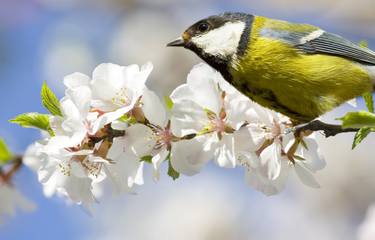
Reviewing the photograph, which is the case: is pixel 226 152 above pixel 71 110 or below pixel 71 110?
below

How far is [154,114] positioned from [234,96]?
319 mm

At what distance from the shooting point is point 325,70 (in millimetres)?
2420

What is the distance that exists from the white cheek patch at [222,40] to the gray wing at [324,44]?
0.31ft

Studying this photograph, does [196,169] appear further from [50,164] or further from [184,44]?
[184,44]

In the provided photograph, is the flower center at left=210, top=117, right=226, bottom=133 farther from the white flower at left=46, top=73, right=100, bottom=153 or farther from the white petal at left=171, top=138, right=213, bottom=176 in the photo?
the white flower at left=46, top=73, right=100, bottom=153

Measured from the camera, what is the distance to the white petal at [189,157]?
199 cm

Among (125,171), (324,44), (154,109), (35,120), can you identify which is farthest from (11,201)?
(324,44)

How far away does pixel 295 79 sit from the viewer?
2.38 metres

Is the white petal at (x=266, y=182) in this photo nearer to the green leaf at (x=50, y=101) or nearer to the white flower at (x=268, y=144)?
the white flower at (x=268, y=144)

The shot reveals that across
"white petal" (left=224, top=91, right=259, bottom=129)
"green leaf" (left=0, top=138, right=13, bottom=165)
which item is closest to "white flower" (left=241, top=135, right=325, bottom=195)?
"white petal" (left=224, top=91, right=259, bottom=129)

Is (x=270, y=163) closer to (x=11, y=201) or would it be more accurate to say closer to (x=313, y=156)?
(x=313, y=156)

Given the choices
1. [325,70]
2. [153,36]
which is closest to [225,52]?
[325,70]

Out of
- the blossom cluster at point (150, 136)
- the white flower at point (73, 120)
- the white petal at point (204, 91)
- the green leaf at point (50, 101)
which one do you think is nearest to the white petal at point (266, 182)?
the blossom cluster at point (150, 136)

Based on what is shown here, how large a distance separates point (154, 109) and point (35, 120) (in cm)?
37
